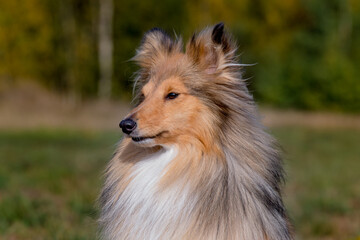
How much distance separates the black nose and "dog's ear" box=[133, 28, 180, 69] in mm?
702

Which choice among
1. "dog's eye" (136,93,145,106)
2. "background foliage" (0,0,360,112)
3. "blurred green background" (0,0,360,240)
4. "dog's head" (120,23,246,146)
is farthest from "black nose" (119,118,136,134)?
"background foliage" (0,0,360,112)

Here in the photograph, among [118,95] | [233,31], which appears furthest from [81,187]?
[118,95]

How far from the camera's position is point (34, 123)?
19641mm

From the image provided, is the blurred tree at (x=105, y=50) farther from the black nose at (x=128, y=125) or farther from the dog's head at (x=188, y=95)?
the black nose at (x=128, y=125)

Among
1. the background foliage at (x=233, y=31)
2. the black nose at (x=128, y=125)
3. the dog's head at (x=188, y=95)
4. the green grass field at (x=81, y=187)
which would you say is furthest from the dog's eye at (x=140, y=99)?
the background foliage at (x=233, y=31)

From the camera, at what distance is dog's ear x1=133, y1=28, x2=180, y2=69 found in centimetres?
430

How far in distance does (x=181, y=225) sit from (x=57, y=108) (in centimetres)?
2053

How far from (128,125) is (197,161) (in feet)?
1.86

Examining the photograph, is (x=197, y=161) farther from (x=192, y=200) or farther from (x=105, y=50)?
(x=105, y=50)

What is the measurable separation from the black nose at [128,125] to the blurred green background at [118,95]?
Answer: 1.98m

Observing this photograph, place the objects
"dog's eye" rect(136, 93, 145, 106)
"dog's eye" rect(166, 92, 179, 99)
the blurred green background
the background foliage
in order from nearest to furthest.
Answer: "dog's eye" rect(166, 92, 179, 99) → "dog's eye" rect(136, 93, 145, 106) → the blurred green background → the background foliage

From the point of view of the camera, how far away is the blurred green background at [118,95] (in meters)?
7.45

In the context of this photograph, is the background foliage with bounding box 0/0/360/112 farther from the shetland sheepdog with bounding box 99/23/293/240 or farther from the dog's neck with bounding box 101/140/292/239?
the dog's neck with bounding box 101/140/292/239

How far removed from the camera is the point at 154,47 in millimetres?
4352
